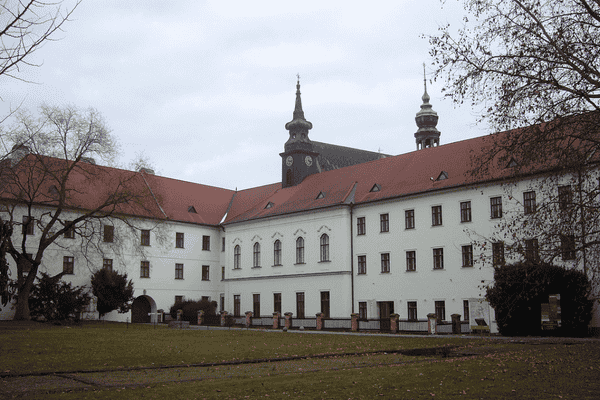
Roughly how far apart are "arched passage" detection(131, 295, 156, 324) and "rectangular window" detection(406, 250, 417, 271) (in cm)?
2233

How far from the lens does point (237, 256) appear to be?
53938 mm

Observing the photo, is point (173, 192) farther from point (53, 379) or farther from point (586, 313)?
point (53, 379)

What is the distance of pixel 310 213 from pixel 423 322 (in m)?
14.7

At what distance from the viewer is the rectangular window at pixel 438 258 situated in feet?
128

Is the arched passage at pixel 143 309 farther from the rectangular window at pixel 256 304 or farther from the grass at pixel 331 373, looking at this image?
the grass at pixel 331 373

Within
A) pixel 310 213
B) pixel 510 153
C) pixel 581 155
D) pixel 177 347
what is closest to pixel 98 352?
pixel 177 347

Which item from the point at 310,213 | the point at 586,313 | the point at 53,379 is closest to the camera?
the point at 53,379

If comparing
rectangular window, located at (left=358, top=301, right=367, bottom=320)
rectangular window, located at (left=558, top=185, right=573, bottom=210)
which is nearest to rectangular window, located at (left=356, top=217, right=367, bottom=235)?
rectangular window, located at (left=358, top=301, right=367, bottom=320)

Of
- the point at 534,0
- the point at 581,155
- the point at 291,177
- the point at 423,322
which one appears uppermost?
the point at 291,177

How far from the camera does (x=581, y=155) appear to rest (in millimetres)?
12977

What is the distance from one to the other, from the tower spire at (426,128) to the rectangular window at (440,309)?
2637 centimetres

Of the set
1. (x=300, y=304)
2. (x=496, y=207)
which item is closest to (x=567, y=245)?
(x=496, y=207)

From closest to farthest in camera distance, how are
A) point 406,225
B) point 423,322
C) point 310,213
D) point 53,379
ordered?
point 53,379 < point 423,322 < point 406,225 < point 310,213

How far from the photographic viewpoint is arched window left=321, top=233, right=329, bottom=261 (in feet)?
151
